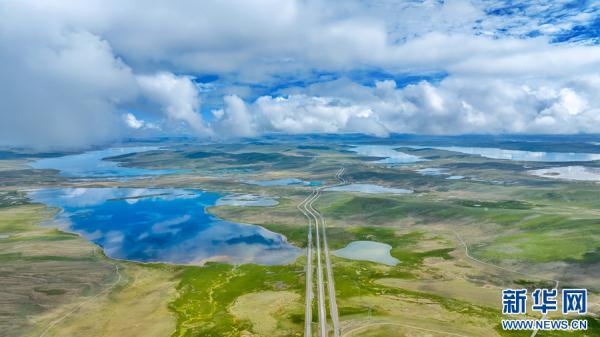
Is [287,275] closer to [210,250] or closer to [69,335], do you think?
[210,250]

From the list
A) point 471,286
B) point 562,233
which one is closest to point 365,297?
point 471,286

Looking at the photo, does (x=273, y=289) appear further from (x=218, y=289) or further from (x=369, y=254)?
(x=369, y=254)

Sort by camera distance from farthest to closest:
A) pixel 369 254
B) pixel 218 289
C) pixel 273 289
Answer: pixel 369 254
pixel 218 289
pixel 273 289

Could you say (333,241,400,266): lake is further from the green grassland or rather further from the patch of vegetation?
the patch of vegetation

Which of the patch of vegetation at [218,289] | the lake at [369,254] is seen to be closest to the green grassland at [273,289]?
the patch of vegetation at [218,289]

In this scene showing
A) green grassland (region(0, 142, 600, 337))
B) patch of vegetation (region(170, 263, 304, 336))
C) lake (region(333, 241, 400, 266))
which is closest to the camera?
green grassland (region(0, 142, 600, 337))

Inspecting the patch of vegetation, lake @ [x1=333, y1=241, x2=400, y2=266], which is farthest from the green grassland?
lake @ [x1=333, y1=241, x2=400, y2=266]

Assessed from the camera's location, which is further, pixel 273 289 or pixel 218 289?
pixel 218 289

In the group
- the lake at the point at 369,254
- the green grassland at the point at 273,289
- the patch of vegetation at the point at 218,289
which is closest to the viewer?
the green grassland at the point at 273,289

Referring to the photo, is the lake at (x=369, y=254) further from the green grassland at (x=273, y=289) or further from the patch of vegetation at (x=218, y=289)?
the patch of vegetation at (x=218, y=289)

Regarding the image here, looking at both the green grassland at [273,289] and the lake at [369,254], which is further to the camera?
the lake at [369,254]

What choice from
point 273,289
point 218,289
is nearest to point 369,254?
point 273,289
